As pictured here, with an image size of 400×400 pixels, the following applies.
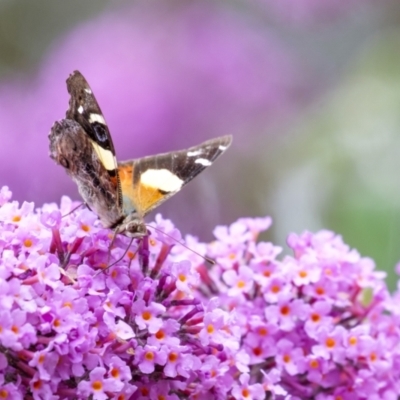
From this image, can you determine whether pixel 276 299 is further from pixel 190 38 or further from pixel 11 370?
pixel 190 38

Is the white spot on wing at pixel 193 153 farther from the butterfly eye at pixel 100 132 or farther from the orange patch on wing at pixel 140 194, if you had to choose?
the butterfly eye at pixel 100 132

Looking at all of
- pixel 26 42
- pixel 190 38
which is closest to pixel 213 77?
pixel 190 38

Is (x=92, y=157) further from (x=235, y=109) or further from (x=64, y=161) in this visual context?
(x=235, y=109)

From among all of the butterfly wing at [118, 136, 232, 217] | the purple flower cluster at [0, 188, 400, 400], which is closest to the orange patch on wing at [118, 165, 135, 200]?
the butterfly wing at [118, 136, 232, 217]

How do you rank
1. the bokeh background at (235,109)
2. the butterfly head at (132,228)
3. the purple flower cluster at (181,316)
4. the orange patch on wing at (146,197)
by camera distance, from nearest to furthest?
the purple flower cluster at (181,316) < the butterfly head at (132,228) < the orange patch on wing at (146,197) < the bokeh background at (235,109)

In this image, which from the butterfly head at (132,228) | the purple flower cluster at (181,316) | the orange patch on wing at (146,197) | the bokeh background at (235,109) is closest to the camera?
the purple flower cluster at (181,316)

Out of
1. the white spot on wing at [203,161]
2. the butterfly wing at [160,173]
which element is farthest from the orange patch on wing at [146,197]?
the white spot on wing at [203,161]

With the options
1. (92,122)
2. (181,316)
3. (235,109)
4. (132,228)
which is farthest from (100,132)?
(235,109)
